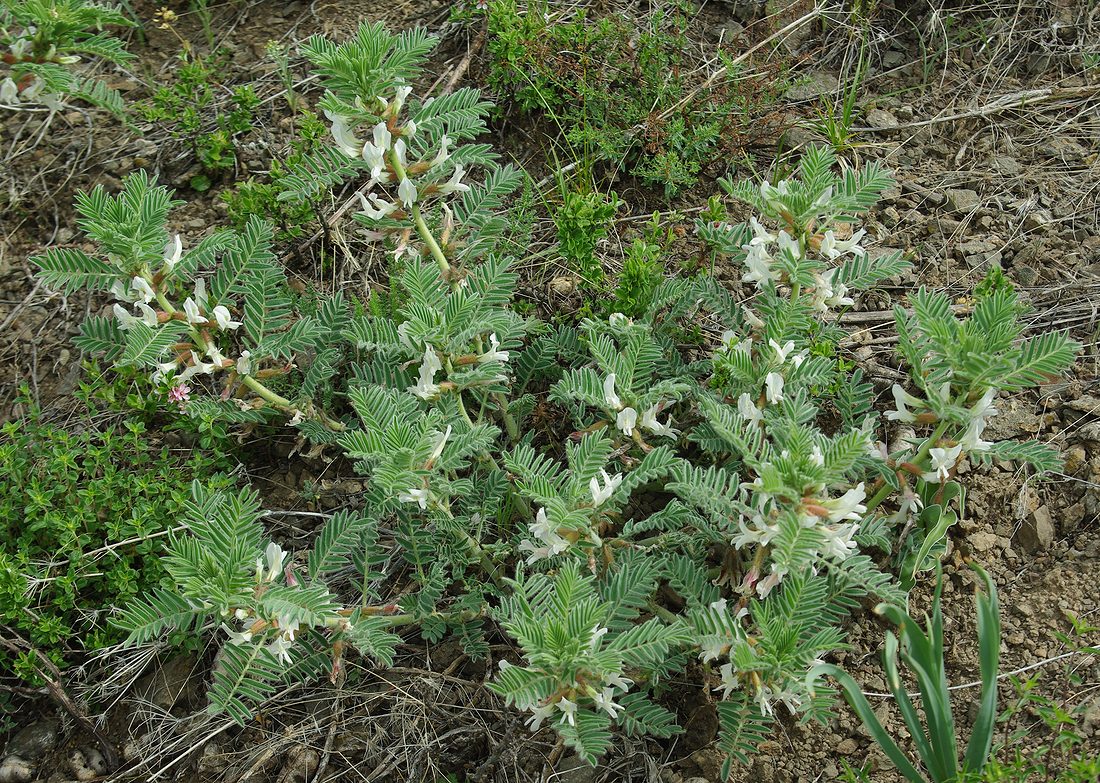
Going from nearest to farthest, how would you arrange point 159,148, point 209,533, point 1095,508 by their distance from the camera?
point 209,533, point 1095,508, point 159,148

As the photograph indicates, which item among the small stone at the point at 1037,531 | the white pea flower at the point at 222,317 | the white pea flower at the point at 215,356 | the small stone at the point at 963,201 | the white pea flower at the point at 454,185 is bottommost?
the small stone at the point at 1037,531

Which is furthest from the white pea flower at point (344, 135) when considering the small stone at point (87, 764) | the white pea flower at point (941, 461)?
the small stone at point (87, 764)

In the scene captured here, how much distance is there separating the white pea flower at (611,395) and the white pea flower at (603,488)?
0.25m

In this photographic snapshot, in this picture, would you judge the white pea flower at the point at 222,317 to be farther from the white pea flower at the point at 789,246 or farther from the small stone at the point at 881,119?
the small stone at the point at 881,119

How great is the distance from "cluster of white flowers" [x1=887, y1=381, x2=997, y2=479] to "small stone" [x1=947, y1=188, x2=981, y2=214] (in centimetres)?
158

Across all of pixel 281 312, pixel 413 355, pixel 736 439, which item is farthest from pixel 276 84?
pixel 736 439

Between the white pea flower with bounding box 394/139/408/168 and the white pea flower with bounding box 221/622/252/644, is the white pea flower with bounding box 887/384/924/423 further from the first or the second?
the white pea flower with bounding box 221/622/252/644

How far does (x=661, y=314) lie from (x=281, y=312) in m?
1.24

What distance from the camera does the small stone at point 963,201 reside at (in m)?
3.72

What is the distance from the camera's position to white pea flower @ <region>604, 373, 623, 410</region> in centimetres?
264

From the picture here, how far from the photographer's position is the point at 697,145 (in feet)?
12.2

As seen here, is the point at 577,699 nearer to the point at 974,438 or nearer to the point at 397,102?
the point at 974,438

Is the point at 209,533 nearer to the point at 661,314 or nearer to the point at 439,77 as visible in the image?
the point at 661,314

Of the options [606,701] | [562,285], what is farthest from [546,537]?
[562,285]
